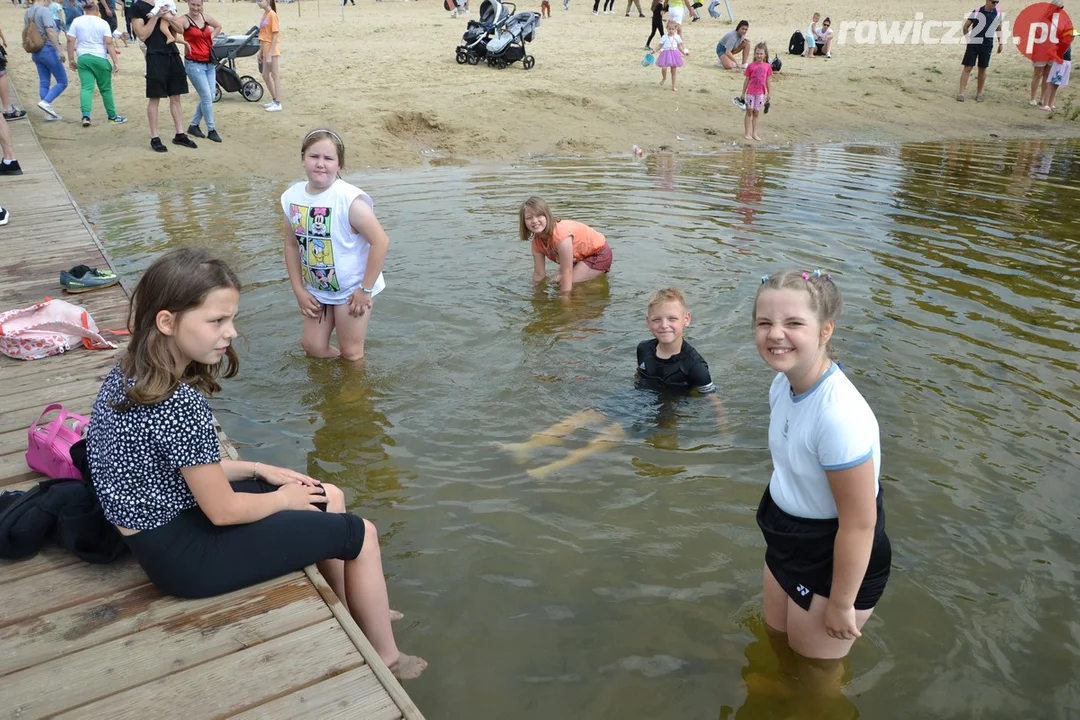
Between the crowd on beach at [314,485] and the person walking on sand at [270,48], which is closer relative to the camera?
the crowd on beach at [314,485]

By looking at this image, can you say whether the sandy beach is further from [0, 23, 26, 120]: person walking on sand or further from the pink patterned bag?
the pink patterned bag

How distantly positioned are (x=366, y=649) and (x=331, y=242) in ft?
11.6

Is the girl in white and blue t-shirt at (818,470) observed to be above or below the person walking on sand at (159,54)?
below

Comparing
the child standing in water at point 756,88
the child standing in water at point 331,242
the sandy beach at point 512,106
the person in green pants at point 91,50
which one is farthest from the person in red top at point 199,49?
the child standing in water at point 756,88

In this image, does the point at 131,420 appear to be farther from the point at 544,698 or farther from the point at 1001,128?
the point at 1001,128

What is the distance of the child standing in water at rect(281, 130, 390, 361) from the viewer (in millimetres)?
5551

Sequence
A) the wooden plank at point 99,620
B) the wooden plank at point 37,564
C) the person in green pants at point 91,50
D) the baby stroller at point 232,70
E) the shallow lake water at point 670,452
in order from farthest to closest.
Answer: the baby stroller at point 232,70, the person in green pants at point 91,50, the shallow lake water at point 670,452, the wooden plank at point 37,564, the wooden plank at point 99,620

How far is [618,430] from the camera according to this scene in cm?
553

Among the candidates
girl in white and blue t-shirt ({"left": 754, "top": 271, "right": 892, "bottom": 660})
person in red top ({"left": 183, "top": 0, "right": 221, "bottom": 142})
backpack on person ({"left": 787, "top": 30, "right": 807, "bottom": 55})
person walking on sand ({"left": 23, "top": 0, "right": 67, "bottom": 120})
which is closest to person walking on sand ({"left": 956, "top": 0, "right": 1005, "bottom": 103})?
backpack on person ({"left": 787, "top": 30, "right": 807, "bottom": 55})

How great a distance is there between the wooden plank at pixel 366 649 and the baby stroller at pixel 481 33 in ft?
66.6

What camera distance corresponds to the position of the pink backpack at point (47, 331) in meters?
5.50

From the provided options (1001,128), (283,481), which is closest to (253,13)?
(1001,128)

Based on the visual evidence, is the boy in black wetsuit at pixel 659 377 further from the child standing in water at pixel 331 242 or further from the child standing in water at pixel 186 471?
the child standing in water at pixel 186 471

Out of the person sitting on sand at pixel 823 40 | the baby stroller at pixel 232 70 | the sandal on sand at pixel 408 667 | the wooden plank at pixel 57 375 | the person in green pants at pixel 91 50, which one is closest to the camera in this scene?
the sandal on sand at pixel 408 667
